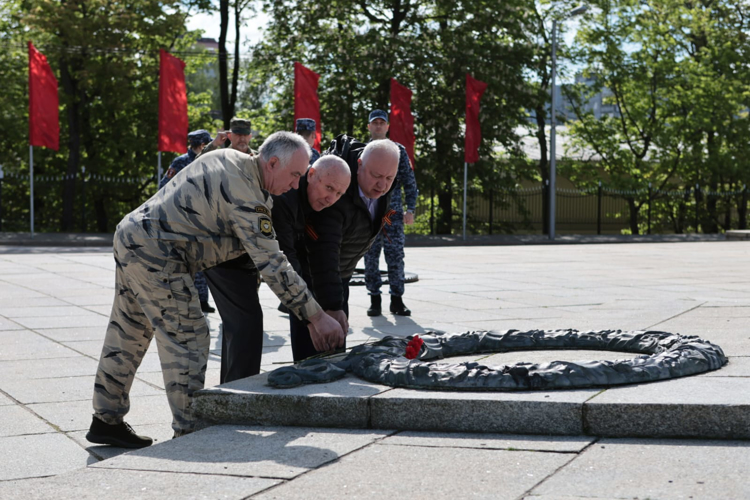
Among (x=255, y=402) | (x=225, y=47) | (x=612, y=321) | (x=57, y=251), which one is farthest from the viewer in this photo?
(x=225, y=47)

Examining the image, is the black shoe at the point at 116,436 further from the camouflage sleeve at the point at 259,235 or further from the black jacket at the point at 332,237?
the black jacket at the point at 332,237

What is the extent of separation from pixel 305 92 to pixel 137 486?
19408 millimetres

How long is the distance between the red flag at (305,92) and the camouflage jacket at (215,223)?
58.4 feet

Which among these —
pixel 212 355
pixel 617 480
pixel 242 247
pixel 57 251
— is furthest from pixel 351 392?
pixel 57 251

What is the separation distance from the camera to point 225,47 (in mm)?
29750

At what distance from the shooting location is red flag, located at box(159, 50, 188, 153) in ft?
67.7

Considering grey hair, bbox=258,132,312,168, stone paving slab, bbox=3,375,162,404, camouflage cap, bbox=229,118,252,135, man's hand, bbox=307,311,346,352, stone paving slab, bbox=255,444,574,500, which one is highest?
camouflage cap, bbox=229,118,252,135

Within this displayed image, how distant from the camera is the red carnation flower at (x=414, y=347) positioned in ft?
16.1

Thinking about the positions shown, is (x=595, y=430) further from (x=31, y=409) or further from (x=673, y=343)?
(x=31, y=409)

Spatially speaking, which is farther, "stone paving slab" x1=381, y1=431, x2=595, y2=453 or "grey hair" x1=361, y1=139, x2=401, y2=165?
"grey hair" x1=361, y1=139, x2=401, y2=165

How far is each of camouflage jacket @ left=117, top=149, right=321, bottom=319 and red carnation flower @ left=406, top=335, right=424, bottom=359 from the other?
914 mm

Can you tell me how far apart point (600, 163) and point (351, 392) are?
103 feet

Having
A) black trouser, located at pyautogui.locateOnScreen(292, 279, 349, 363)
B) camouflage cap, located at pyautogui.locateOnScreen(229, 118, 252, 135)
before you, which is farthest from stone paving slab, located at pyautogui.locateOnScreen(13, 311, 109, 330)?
black trouser, located at pyautogui.locateOnScreen(292, 279, 349, 363)

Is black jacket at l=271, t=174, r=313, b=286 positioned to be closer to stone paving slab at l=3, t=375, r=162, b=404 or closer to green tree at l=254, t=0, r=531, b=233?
stone paving slab at l=3, t=375, r=162, b=404
